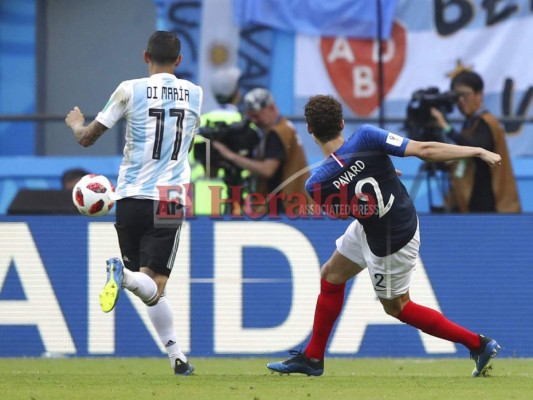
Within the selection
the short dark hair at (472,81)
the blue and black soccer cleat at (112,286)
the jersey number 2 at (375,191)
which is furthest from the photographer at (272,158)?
the blue and black soccer cleat at (112,286)

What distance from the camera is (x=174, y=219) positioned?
28.1 feet

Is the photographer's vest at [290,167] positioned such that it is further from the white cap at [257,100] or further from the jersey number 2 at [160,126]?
the jersey number 2 at [160,126]

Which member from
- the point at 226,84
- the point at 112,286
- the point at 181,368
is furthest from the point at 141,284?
the point at 226,84

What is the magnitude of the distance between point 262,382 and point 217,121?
13.8ft

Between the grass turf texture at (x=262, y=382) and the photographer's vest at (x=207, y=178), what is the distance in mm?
2555

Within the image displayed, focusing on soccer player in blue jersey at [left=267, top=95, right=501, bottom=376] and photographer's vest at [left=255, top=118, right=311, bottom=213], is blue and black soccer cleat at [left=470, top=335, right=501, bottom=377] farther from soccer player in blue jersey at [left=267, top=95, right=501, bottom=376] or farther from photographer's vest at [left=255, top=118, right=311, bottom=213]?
photographer's vest at [left=255, top=118, right=311, bottom=213]

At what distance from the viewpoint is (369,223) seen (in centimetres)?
854

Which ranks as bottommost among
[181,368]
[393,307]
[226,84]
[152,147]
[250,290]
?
[181,368]

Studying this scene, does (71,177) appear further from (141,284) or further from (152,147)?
(141,284)

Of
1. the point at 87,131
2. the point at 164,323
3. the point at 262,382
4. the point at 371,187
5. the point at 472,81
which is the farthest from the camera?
the point at 472,81

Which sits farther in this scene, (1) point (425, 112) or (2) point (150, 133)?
(1) point (425, 112)

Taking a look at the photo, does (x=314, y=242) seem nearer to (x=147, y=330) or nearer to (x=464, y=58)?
(x=147, y=330)

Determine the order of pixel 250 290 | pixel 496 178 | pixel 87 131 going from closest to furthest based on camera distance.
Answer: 1. pixel 87 131
2. pixel 250 290
3. pixel 496 178

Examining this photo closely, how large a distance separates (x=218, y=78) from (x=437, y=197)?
265cm
